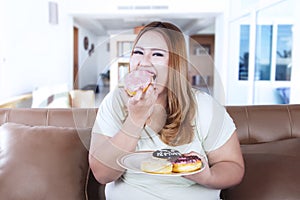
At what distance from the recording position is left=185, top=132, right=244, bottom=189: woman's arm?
1.02 meters

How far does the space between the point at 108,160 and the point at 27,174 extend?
45 cm

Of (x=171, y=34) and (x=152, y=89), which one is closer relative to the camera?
(x=152, y=89)

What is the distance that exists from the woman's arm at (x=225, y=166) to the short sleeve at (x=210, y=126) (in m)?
0.02

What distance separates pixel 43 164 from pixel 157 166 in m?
0.60

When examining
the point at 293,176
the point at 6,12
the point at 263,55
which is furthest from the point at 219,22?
the point at 293,176

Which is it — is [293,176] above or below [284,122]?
below

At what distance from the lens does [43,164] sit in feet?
4.17

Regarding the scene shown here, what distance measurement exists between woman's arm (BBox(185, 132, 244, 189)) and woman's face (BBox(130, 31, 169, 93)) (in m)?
0.31

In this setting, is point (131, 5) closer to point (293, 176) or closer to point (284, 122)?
point (284, 122)

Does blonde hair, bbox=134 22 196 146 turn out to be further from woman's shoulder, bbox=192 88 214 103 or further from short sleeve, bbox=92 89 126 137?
short sleeve, bbox=92 89 126 137

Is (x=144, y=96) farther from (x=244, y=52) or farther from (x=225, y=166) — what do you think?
(x=244, y=52)

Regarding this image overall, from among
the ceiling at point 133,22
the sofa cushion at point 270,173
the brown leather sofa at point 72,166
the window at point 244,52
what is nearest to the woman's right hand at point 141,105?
the brown leather sofa at point 72,166

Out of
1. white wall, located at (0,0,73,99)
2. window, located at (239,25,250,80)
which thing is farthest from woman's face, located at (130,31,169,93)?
window, located at (239,25,250,80)

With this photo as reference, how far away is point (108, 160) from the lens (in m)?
0.99
